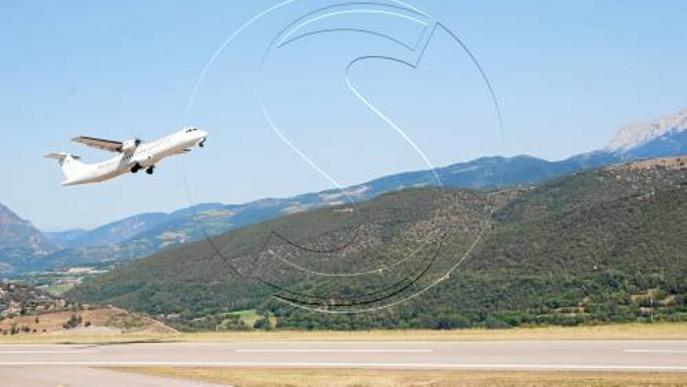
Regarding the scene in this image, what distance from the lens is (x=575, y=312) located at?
115875 mm

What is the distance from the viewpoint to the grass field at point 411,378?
35.8m

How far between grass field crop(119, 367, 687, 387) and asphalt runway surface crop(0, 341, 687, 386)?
1.48m

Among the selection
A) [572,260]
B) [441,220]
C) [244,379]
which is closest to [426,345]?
[244,379]

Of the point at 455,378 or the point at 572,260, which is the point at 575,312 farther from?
the point at 455,378

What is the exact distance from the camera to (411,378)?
128 feet

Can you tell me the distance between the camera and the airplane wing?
5932 centimetres

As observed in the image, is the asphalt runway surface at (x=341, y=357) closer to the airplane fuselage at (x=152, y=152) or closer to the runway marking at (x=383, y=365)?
the runway marking at (x=383, y=365)

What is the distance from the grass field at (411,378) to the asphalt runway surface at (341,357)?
58.3 inches

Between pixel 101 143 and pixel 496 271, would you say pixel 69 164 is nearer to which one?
pixel 101 143

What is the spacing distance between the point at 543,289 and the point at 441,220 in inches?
1554

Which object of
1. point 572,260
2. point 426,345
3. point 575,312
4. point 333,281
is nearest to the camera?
point 426,345

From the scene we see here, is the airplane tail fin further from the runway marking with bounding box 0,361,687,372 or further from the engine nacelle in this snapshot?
the runway marking with bounding box 0,361,687,372

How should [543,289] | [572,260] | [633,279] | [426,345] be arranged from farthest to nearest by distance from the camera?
[572,260]
[543,289]
[633,279]
[426,345]

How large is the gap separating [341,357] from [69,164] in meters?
36.0
